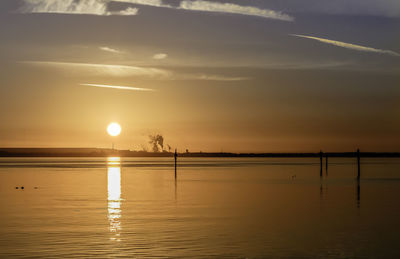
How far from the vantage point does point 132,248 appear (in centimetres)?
2334

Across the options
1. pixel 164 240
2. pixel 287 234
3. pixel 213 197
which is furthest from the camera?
pixel 213 197

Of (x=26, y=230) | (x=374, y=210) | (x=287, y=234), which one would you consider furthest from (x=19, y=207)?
(x=374, y=210)

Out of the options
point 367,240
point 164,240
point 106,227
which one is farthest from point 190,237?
point 367,240

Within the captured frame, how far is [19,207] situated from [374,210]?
24.0m

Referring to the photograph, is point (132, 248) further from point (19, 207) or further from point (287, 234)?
point (19, 207)

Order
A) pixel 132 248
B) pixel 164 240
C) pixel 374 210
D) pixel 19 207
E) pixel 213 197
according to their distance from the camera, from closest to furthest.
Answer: pixel 132 248 → pixel 164 240 → pixel 374 210 → pixel 19 207 → pixel 213 197

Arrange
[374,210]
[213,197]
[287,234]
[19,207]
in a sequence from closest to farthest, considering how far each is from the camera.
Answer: [287,234] < [374,210] < [19,207] < [213,197]

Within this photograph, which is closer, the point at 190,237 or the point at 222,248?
the point at 222,248

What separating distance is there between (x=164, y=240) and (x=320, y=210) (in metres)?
15.8

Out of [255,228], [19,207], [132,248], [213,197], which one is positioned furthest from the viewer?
[213,197]

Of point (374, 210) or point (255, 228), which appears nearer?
point (255, 228)

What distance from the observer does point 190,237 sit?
2634 centimetres

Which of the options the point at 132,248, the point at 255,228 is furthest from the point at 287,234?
the point at 132,248

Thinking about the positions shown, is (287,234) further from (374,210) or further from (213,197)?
(213,197)
